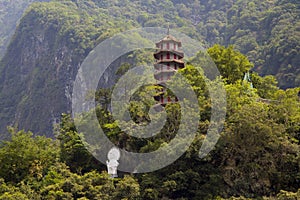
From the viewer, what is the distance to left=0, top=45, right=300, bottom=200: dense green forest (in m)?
20.5

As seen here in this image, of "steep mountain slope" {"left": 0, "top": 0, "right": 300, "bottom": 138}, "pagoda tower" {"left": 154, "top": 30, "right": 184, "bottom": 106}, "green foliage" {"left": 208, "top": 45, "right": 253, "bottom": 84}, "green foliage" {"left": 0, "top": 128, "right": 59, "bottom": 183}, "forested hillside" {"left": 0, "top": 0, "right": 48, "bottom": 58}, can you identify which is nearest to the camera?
"green foliage" {"left": 0, "top": 128, "right": 59, "bottom": 183}

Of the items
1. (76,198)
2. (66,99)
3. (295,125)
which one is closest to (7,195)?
(76,198)

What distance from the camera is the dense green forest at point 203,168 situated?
2048 centimetres

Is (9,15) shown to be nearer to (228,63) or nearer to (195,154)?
(228,63)

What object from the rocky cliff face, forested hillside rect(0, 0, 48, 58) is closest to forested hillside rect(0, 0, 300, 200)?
the rocky cliff face

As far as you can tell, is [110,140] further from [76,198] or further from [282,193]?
[282,193]

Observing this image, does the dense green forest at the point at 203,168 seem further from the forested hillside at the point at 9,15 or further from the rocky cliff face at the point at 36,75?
the forested hillside at the point at 9,15

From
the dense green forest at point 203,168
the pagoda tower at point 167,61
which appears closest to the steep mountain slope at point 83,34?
the pagoda tower at point 167,61

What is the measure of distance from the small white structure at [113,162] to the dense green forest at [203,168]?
601mm

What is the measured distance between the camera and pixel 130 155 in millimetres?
23375

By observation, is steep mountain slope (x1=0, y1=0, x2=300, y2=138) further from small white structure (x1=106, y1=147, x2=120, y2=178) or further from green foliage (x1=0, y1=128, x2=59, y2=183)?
green foliage (x1=0, y1=128, x2=59, y2=183)

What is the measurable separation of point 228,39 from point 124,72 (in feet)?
149

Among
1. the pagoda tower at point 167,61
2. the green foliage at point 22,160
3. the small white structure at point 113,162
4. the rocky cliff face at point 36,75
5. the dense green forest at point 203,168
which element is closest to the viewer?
the dense green forest at point 203,168

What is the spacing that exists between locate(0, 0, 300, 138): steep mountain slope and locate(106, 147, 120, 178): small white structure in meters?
33.5
